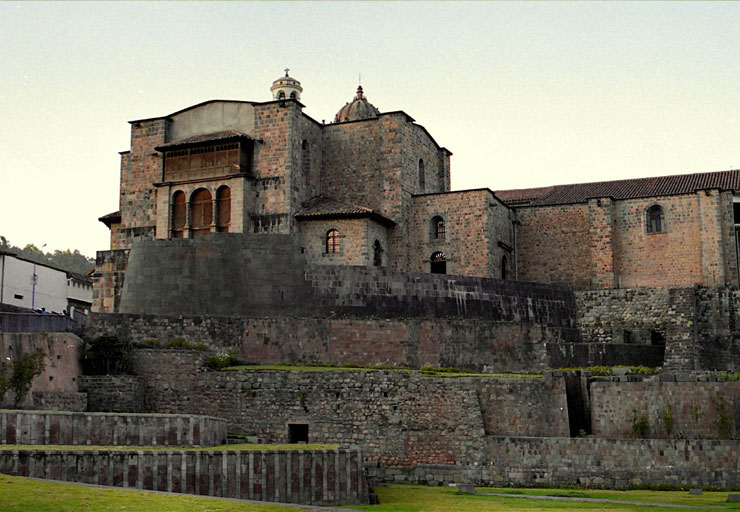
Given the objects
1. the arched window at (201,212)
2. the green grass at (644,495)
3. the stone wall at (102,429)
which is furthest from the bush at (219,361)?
the arched window at (201,212)

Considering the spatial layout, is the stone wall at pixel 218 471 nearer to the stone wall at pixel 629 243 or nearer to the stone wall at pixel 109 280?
the stone wall at pixel 109 280

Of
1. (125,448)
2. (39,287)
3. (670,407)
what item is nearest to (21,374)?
(125,448)

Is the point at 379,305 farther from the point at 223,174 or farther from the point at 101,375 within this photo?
the point at 223,174

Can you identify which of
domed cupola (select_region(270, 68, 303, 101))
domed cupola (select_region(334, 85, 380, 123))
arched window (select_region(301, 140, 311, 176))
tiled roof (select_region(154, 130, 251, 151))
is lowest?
arched window (select_region(301, 140, 311, 176))

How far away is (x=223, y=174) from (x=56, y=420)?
2452cm

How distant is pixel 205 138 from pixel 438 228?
12014 mm

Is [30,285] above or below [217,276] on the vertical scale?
above

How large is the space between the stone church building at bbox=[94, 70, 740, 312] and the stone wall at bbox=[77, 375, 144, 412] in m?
16.3

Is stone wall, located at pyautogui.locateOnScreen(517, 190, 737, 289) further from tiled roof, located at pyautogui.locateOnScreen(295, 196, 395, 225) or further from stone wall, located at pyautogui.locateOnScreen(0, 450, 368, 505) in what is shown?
stone wall, located at pyautogui.locateOnScreen(0, 450, 368, 505)

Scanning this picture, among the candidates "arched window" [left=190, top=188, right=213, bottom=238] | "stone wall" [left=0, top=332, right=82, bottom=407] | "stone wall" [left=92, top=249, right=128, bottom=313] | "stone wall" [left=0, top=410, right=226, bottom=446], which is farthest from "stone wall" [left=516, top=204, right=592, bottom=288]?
"stone wall" [left=0, top=410, right=226, bottom=446]

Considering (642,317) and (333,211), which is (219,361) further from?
(642,317)

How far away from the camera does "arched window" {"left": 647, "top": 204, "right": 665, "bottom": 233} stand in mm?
45344

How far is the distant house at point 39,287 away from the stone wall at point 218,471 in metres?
23.6

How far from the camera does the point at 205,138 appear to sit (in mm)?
44844
